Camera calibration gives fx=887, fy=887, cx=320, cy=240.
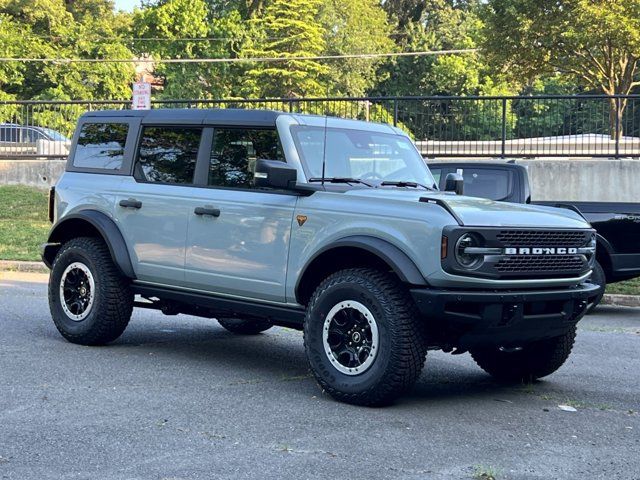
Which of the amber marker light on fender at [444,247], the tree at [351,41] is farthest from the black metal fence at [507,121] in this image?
the tree at [351,41]

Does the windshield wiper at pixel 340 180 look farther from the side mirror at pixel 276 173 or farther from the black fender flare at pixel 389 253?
the black fender flare at pixel 389 253

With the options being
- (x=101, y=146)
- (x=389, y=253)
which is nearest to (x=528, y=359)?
(x=389, y=253)

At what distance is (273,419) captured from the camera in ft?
17.9

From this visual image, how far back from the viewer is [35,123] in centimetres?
2262

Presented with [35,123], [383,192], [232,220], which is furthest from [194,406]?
[35,123]

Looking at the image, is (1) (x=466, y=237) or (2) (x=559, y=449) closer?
(2) (x=559, y=449)

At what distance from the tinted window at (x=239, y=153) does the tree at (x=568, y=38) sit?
2149cm

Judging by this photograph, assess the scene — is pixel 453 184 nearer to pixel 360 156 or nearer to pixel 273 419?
pixel 360 156

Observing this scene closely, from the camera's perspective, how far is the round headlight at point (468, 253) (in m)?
5.47

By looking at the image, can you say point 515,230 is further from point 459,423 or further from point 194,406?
point 194,406

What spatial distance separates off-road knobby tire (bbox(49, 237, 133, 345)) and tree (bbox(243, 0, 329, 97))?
141ft

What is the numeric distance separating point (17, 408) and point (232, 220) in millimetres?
2055

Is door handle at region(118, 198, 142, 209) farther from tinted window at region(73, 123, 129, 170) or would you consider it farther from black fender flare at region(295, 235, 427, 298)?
black fender flare at region(295, 235, 427, 298)

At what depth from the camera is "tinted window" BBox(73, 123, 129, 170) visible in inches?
307
